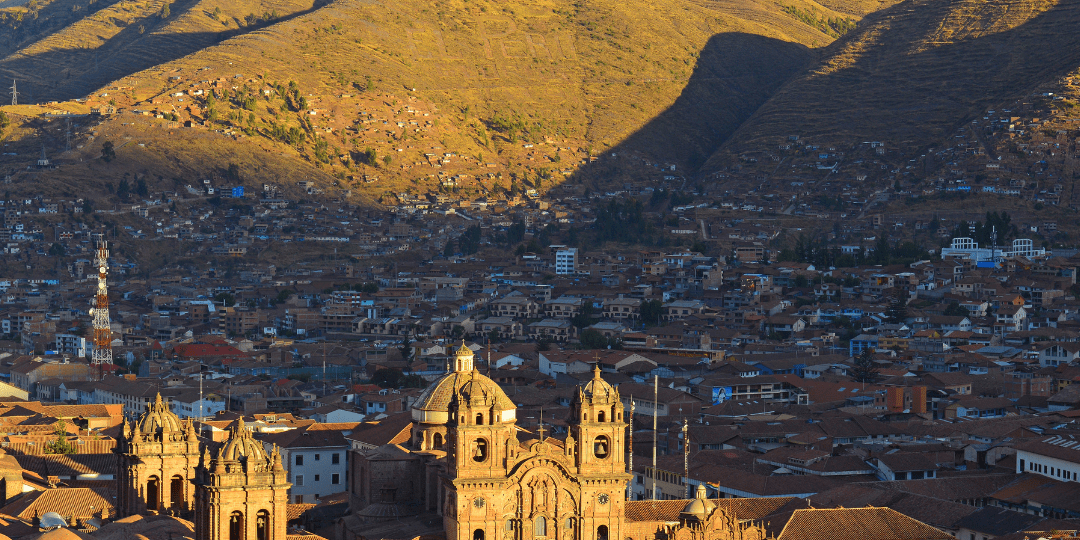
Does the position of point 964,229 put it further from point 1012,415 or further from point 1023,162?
point 1012,415

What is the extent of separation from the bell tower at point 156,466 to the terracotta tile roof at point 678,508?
459 inches

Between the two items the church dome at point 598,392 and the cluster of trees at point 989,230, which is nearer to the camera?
the church dome at point 598,392

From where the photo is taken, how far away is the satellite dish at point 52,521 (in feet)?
131

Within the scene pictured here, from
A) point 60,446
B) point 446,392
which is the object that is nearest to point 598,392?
point 446,392

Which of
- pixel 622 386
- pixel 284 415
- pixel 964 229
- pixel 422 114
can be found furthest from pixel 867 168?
pixel 284 415

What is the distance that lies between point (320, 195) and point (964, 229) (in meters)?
60.6

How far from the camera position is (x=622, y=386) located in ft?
267

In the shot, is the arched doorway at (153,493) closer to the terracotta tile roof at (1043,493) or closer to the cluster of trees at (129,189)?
the terracotta tile roof at (1043,493)

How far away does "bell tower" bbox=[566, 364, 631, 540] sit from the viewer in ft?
137

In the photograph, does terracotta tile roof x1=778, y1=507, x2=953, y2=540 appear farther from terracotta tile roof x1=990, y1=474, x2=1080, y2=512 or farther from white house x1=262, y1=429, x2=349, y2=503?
white house x1=262, y1=429, x2=349, y2=503

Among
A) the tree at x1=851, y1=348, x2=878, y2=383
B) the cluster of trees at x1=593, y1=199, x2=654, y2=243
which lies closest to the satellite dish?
the tree at x1=851, y1=348, x2=878, y2=383

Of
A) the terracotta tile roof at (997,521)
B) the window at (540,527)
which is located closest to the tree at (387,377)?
the terracotta tile roof at (997,521)

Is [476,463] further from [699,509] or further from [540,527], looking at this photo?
[699,509]

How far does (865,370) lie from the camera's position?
88.8 m
